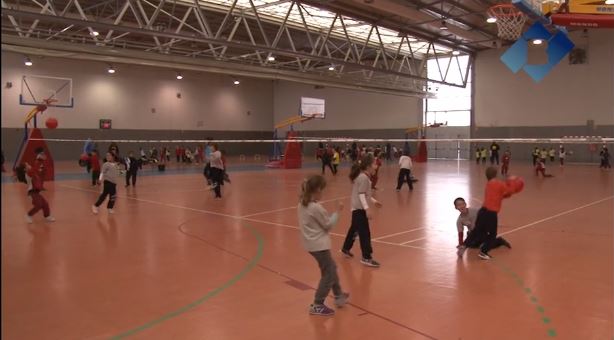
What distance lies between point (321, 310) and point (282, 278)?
153 cm

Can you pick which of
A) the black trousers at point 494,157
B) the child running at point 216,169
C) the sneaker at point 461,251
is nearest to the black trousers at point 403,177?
the child running at point 216,169

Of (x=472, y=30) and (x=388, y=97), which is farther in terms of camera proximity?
(x=388, y=97)

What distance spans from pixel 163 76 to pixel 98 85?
580 centimetres

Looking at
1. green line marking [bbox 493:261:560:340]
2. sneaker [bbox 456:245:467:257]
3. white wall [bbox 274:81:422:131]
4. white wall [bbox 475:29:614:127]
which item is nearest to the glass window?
white wall [bbox 475:29:614:127]

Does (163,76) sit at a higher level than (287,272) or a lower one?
higher

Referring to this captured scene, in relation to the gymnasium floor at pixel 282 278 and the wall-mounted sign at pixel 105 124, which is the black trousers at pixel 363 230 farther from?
the wall-mounted sign at pixel 105 124

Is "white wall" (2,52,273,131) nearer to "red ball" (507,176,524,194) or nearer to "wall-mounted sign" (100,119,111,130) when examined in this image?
"wall-mounted sign" (100,119,111,130)

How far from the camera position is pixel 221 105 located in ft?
153

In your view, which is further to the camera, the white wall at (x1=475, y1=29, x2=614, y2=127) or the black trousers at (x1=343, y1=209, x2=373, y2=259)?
the white wall at (x1=475, y1=29, x2=614, y2=127)

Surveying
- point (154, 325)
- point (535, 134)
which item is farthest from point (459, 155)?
point (154, 325)

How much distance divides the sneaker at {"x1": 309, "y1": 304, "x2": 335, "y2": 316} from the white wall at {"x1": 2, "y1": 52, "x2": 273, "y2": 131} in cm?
3356

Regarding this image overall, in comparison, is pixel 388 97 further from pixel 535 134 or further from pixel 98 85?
pixel 98 85

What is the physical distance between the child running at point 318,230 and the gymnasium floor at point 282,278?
0.30 metres

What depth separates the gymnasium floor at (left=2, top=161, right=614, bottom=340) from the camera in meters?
4.97
